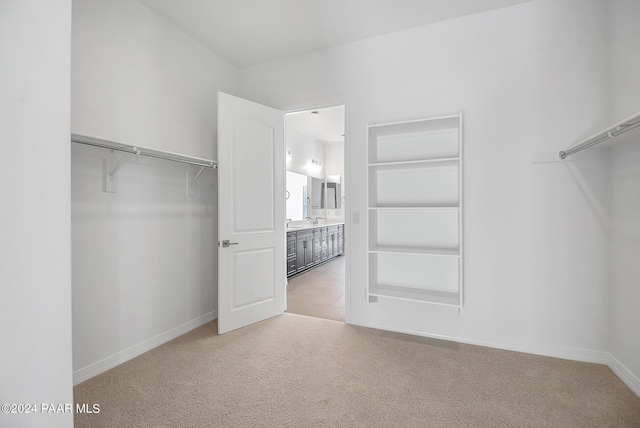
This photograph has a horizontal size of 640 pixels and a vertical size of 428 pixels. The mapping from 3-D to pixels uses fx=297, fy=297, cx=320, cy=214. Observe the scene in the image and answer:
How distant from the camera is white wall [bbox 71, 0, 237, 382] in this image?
6.75 ft

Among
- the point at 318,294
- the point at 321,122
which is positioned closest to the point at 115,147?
the point at 318,294

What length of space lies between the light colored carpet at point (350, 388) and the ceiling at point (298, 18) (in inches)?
112

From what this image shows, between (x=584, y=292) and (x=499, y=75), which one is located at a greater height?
(x=499, y=75)

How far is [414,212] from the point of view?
2.85 meters

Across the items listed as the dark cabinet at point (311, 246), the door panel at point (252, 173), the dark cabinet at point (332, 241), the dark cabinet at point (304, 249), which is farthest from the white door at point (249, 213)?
the dark cabinet at point (332, 241)

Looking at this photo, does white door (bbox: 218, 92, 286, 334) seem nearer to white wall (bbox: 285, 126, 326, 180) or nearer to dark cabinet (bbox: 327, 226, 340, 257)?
white wall (bbox: 285, 126, 326, 180)

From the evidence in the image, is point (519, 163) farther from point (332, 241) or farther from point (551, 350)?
point (332, 241)

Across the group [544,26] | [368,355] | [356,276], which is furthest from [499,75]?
[368,355]

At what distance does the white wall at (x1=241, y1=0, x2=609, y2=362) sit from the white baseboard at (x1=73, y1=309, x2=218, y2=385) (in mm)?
1884

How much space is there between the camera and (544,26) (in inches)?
93.7

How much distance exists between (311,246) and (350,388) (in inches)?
155
